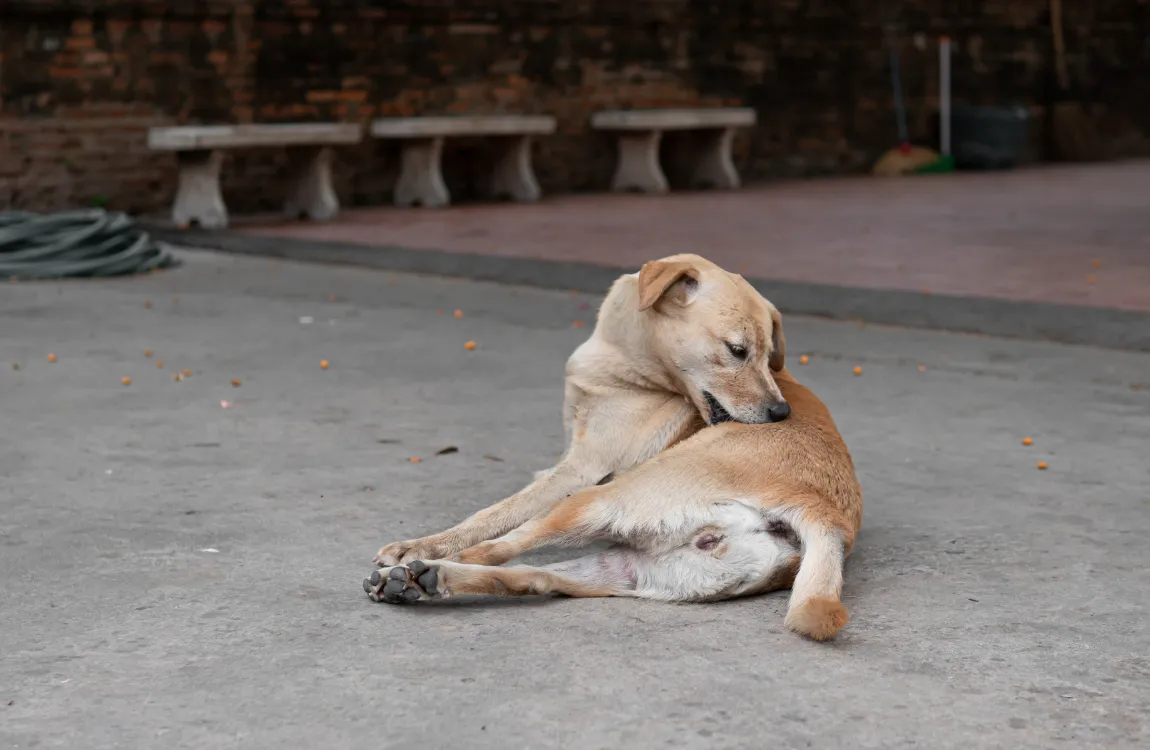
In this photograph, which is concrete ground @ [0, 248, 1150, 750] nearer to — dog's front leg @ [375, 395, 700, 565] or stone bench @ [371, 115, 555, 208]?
dog's front leg @ [375, 395, 700, 565]

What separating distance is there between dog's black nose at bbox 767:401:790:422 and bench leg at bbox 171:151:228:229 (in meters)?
9.06

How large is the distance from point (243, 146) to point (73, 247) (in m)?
2.53

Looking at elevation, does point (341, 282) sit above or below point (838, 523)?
below

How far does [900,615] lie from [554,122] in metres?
11.9

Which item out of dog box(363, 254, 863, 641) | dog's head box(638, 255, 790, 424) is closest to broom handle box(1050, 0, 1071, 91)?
dog box(363, 254, 863, 641)

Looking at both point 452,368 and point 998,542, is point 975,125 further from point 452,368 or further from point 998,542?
point 998,542

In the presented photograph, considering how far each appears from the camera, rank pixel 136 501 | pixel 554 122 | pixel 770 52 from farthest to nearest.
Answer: pixel 770 52 < pixel 554 122 < pixel 136 501

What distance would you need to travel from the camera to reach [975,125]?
18297 mm

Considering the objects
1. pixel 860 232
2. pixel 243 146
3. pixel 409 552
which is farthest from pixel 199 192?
pixel 409 552

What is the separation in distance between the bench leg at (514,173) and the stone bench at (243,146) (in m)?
2.14

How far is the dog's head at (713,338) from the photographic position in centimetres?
347

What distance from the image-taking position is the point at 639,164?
15531 mm

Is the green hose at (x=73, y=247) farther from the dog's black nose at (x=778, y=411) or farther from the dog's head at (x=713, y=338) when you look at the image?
the dog's black nose at (x=778, y=411)

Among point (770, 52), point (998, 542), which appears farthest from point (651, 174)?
point (998, 542)
